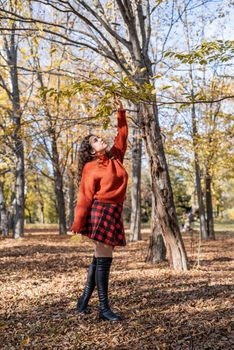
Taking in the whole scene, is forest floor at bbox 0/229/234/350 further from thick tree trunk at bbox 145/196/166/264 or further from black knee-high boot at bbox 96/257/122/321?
thick tree trunk at bbox 145/196/166/264

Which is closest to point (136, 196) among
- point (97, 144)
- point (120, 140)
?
point (120, 140)

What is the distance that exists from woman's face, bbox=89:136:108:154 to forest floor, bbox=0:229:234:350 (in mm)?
1653

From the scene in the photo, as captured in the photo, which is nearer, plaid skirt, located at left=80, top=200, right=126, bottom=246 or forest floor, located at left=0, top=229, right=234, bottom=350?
forest floor, located at left=0, top=229, right=234, bottom=350

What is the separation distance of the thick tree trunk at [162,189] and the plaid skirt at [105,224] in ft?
9.77

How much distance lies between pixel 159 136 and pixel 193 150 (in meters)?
6.96

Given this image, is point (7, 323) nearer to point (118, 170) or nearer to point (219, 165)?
point (118, 170)

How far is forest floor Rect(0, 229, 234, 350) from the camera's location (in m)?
3.27

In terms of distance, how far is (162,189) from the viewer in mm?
6715

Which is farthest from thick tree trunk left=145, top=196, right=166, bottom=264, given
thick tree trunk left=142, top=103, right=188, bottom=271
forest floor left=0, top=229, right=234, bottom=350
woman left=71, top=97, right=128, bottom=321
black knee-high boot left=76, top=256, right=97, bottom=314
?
woman left=71, top=97, right=128, bottom=321

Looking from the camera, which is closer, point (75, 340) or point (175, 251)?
point (75, 340)

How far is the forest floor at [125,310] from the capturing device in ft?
10.7

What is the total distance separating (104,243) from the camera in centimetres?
369

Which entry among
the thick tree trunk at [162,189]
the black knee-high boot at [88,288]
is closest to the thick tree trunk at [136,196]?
the thick tree trunk at [162,189]

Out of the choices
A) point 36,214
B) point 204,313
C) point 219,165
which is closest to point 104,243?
point 204,313
